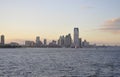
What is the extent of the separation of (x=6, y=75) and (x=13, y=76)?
2.73 meters

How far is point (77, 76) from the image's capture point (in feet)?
198

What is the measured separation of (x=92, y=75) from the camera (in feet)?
201

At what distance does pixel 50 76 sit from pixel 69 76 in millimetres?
3683

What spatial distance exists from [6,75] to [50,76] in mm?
9337

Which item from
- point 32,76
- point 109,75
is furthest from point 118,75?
point 32,76

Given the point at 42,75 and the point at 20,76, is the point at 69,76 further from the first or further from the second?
the point at 20,76

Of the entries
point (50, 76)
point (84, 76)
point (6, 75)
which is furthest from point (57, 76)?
point (6, 75)

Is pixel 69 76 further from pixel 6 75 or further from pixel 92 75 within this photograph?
pixel 6 75

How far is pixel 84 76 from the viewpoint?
60.3m

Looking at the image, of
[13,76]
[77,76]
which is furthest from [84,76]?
[13,76]

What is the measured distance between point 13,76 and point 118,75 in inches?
812

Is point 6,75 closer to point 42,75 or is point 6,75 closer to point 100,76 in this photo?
point 42,75

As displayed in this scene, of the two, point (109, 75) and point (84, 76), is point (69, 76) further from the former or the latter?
point (109, 75)

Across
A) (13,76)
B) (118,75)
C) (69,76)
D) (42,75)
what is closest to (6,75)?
(13,76)
